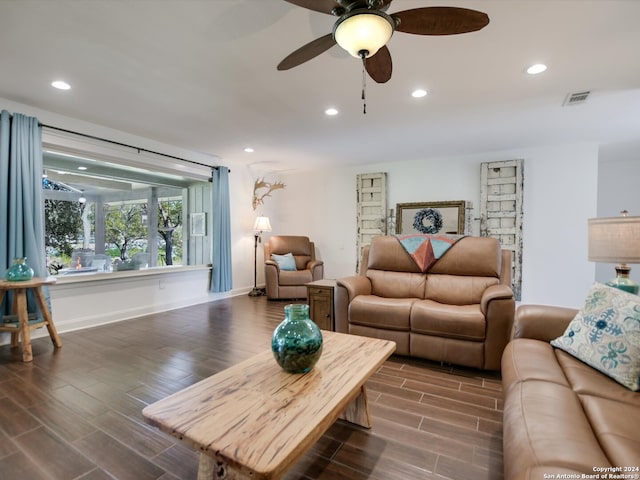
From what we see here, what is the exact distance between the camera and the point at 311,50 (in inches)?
66.1

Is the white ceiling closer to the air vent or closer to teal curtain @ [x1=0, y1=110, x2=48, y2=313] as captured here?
the air vent

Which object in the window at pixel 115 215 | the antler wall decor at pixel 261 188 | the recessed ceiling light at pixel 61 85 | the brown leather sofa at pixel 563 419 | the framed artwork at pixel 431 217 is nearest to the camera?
the brown leather sofa at pixel 563 419

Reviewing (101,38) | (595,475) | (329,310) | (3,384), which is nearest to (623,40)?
(595,475)

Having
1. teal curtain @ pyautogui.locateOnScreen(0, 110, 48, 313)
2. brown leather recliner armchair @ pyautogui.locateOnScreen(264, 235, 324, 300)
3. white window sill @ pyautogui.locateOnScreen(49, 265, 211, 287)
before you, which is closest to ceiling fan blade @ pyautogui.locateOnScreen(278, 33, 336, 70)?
teal curtain @ pyautogui.locateOnScreen(0, 110, 48, 313)

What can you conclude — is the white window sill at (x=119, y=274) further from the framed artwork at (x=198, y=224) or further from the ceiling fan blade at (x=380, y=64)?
the ceiling fan blade at (x=380, y=64)

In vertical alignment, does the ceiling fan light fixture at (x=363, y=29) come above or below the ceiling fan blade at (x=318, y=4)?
below

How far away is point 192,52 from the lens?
215 centimetres

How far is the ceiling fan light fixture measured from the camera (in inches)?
53.0

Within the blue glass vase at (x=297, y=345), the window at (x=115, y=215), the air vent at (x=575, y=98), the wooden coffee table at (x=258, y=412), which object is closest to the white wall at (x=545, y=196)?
the air vent at (x=575, y=98)

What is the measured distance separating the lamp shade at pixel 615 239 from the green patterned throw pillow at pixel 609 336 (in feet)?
Answer: 1.05

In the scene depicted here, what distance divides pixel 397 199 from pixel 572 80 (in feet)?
10.0

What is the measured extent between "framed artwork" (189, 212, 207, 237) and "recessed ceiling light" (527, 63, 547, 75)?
4.63 metres

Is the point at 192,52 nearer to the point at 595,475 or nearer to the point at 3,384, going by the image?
the point at 3,384

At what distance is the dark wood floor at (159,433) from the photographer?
1.41 metres
